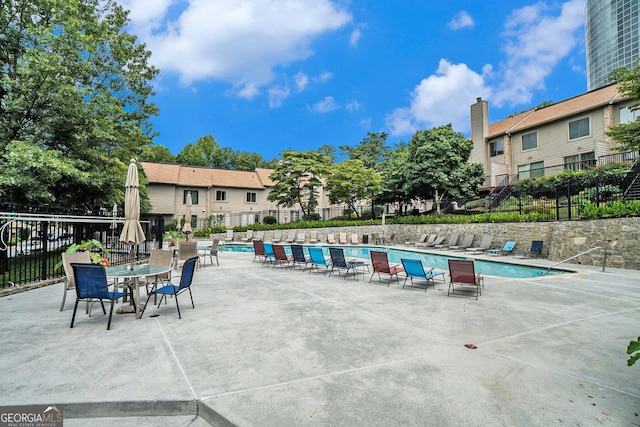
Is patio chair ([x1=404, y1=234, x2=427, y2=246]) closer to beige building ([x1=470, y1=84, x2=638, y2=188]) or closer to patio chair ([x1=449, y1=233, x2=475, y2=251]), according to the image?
patio chair ([x1=449, y1=233, x2=475, y2=251])

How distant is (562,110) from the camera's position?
25266 millimetres

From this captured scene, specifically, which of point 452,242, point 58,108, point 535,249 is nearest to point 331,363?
point 535,249

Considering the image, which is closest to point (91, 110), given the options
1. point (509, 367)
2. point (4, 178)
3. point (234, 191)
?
point (4, 178)

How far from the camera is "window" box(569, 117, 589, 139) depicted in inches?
914

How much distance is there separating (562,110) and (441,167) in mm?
10530

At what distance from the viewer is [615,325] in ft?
17.5

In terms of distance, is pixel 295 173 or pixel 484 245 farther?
pixel 295 173

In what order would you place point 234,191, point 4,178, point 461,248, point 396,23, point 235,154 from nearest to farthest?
point 4,178
point 461,248
point 234,191
point 396,23
point 235,154

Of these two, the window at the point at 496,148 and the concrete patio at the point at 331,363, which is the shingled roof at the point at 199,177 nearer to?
the window at the point at 496,148

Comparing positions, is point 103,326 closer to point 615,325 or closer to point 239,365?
point 239,365

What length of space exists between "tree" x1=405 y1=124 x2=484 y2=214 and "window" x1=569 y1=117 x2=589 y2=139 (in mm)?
6474

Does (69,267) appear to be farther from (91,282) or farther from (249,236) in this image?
(249,236)

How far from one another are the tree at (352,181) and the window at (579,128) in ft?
47.0

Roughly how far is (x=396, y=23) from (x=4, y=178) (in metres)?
53.3
